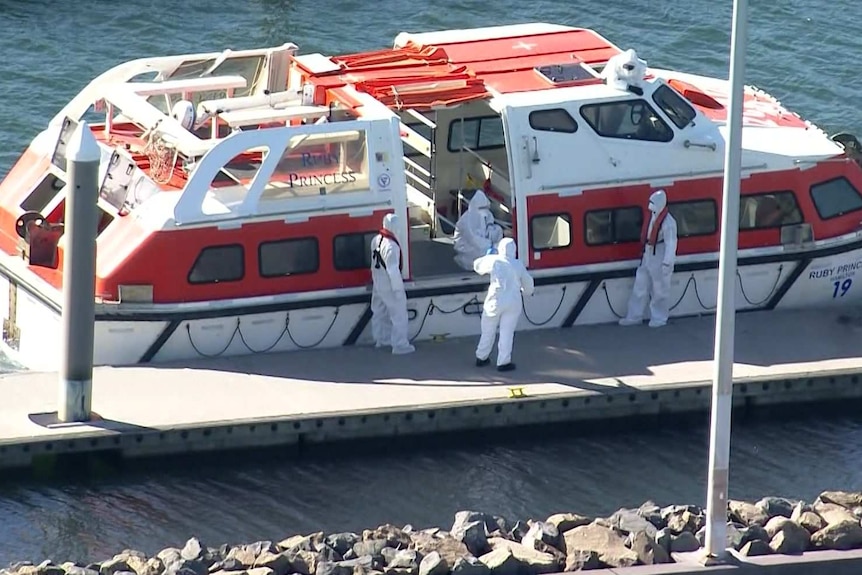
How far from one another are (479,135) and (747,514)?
232 inches

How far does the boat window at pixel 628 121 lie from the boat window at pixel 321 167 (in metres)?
2.18

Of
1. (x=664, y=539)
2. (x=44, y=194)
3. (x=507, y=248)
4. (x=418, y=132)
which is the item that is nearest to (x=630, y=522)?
(x=664, y=539)

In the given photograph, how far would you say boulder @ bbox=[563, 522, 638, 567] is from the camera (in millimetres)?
15812

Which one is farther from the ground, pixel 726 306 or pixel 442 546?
pixel 726 306

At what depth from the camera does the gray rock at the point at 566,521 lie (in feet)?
54.8

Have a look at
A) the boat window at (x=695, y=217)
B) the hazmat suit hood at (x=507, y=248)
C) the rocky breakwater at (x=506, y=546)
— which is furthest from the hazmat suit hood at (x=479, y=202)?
the rocky breakwater at (x=506, y=546)

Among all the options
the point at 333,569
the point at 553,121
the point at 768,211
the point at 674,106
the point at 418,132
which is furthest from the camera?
the point at 418,132

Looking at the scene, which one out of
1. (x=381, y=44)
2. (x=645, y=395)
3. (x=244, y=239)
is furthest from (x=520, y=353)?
(x=381, y=44)

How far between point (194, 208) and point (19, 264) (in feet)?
6.03

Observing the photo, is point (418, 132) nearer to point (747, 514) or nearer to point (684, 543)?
point (747, 514)

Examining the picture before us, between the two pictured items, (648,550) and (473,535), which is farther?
(473,535)

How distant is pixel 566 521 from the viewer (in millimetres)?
16734

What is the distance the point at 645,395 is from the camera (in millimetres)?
19234

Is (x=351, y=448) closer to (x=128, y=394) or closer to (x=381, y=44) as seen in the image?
(x=128, y=394)
